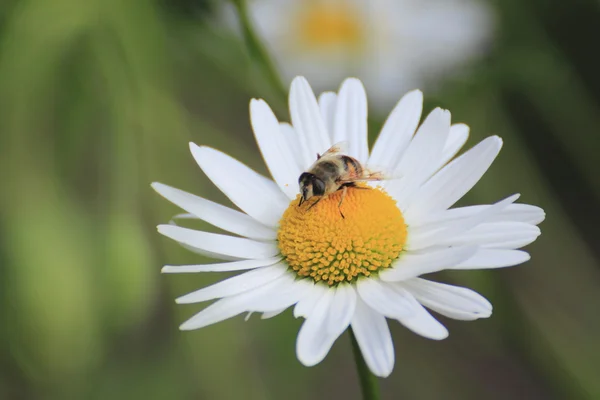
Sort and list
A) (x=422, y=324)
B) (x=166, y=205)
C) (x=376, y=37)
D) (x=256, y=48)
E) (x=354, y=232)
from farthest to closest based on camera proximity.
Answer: (x=376, y=37) < (x=166, y=205) < (x=256, y=48) < (x=354, y=232) < (x=422, y=324)

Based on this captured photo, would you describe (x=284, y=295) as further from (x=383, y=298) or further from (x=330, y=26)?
(x=330, y=26)

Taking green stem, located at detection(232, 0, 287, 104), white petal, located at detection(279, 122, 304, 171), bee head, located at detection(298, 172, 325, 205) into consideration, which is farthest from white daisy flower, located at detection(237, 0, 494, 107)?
bee head, located at detection(298, 172, 325, 205)

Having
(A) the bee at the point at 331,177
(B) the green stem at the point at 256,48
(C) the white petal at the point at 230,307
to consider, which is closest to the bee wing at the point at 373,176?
(A) the bee at the point at 331,177

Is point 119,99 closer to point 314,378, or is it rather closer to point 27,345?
point 27,345

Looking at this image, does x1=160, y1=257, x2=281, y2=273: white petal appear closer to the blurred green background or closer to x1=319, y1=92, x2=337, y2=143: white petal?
x1=319, y1=92, x2=337, y2=143: white petal

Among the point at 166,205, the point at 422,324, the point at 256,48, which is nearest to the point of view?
the point at 422,324

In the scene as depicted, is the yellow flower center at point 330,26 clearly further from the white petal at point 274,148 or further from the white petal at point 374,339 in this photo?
the white petal at point 374,339

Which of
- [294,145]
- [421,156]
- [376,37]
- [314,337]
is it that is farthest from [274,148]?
[376,37]
